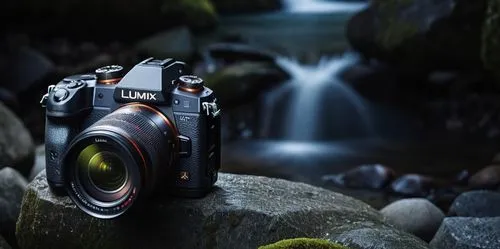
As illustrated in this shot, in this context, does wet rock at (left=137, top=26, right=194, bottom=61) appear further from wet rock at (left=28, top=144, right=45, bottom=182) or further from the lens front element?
the lens front element

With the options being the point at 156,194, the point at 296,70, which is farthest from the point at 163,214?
the point at 296,70

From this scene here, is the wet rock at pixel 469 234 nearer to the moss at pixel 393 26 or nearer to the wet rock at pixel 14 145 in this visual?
the wet rock at pixel 14 145

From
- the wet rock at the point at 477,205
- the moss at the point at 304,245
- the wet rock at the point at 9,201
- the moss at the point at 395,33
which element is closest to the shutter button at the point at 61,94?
the moss at the point at 304,245

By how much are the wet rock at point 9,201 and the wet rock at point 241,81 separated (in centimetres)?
475

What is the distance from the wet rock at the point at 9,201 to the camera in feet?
13.8

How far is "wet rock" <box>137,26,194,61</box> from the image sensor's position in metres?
10.9

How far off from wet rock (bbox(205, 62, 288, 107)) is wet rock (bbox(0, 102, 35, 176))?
3.79m

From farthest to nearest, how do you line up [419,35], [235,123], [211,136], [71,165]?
[235,123] → [419,35] → [211,136] → [71,165]

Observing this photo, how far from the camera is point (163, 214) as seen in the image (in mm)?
3232

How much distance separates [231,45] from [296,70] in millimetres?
1135

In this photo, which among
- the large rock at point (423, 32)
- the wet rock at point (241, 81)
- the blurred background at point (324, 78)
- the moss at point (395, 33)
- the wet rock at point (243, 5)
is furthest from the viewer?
the wet rock at point (243, 5)

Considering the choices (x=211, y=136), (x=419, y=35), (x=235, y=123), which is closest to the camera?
(x=211, y=136)

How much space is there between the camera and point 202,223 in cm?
321

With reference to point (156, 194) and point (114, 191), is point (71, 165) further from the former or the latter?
point (156, 194)
